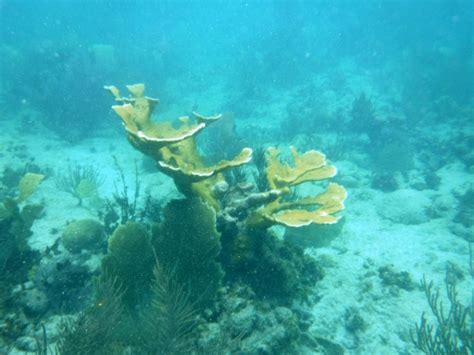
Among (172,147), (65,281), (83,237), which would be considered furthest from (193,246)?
(83,237)

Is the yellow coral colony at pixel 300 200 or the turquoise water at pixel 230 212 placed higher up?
the yellow coral colony at pixel 300 200

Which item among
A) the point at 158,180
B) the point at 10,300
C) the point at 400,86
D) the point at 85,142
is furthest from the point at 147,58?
the point at 10,300

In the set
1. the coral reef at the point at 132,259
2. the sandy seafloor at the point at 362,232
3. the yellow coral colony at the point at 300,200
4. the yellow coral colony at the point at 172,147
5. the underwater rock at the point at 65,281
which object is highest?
the yellow coral colony at the point at 172,147

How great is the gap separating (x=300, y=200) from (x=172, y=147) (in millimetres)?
1866

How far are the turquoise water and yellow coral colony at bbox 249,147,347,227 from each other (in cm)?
3

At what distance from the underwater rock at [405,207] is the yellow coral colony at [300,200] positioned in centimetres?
559

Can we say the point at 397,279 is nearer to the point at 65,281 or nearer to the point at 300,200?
the point at 300,200

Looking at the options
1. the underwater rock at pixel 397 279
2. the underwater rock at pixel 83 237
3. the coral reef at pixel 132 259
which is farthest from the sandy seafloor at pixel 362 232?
the coral reef at pixel 132 259

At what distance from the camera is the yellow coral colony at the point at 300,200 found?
3660 mm

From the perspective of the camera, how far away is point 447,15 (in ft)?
136

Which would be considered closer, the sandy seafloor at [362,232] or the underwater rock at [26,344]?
the underwater rock at [26,344]

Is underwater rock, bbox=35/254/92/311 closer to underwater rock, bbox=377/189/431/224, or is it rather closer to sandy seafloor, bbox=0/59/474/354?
sandy seafloor, bbox=0/59/474/354

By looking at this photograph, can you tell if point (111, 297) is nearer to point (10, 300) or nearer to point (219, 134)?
point (10, 300)

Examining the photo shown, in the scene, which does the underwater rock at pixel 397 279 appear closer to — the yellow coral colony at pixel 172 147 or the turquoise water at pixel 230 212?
the turquoise water at pixel 230 212
